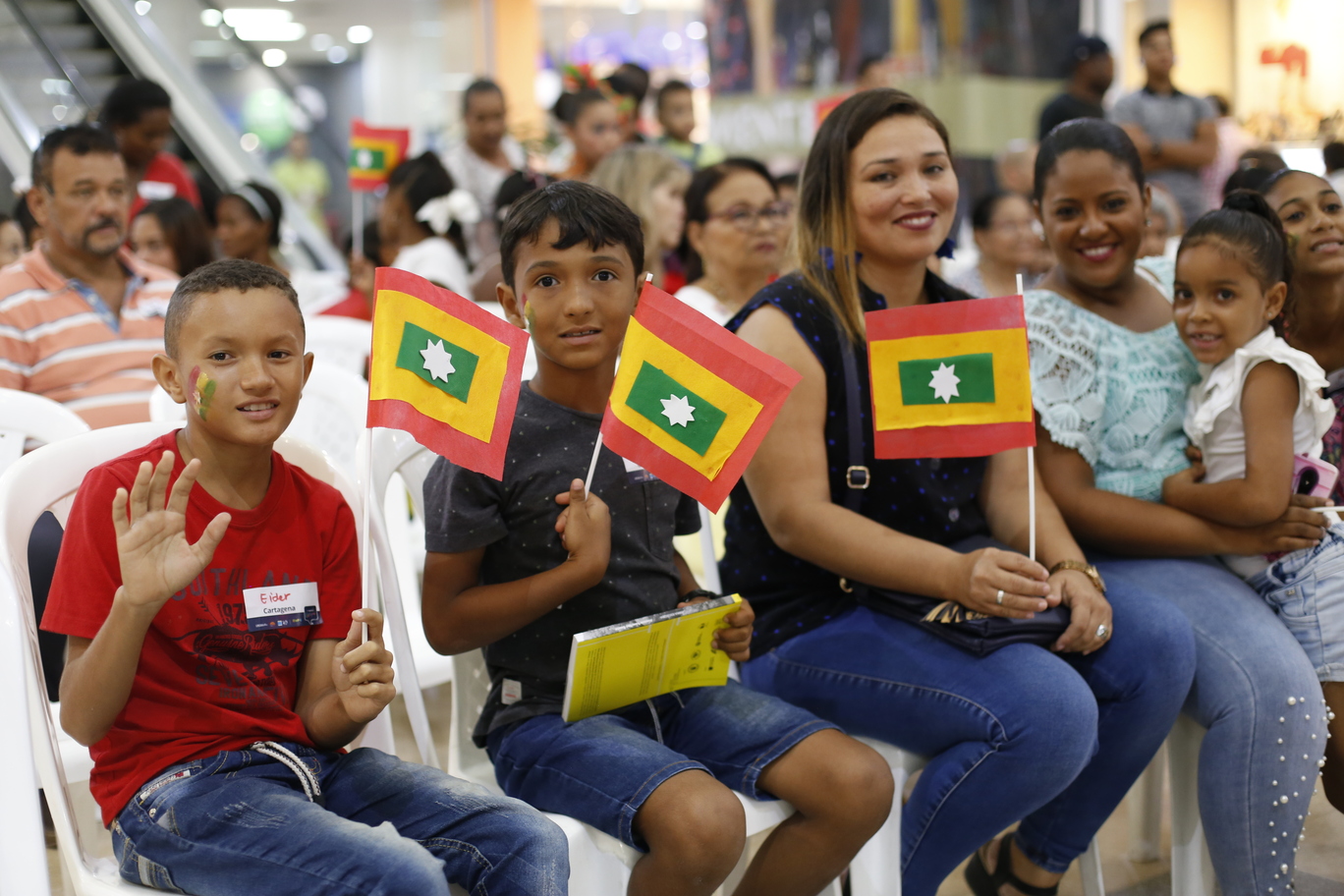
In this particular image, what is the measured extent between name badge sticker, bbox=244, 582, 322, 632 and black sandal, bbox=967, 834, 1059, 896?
1204 mm

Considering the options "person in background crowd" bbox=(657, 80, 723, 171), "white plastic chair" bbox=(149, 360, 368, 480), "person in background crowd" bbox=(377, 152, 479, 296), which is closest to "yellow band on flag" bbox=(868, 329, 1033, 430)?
"white plastic chair" bbox=(149, 360, 368, 480)

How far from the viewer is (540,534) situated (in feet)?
5.41

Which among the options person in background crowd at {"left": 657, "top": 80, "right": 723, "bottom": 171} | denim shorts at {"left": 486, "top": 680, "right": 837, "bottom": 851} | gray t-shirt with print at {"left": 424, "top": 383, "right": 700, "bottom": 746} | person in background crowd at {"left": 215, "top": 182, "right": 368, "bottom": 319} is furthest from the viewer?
person in background crowd at {"left": 657, "top": 80, "right": 723, "bottom": 171}

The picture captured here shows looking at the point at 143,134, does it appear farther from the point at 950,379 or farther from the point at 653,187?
the point at 950,379

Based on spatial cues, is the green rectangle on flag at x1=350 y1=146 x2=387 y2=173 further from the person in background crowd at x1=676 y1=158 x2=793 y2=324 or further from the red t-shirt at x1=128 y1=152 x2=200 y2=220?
the person in background crowd at x1=676 y1=158 x2=793 y2=324

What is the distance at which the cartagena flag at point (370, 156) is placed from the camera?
4891 mm

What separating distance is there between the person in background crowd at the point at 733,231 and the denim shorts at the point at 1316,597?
1552 mm

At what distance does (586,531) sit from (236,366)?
18.4 inches

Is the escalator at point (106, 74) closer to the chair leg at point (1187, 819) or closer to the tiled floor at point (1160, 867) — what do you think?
the tiled floor at point (1160, 867)

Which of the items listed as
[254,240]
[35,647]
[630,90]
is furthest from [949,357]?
[630,90]

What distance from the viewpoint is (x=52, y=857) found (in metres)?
2.29

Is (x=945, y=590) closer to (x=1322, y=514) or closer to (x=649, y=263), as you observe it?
(x=1322, y=514)

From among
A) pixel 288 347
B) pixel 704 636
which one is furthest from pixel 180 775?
pixel 704 636

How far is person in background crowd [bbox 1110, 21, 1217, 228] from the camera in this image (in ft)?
16.2
